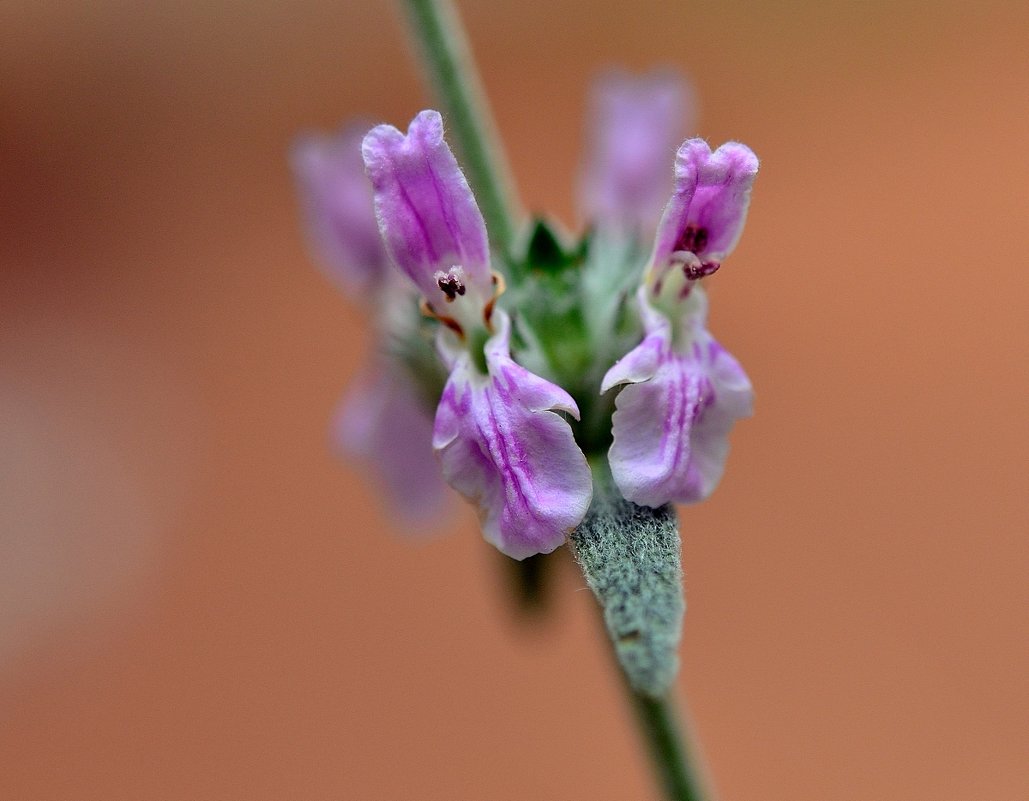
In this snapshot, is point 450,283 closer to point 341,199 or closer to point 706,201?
point 706,201

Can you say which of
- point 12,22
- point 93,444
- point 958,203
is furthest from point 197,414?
point 958,203

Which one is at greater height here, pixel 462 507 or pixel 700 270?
pixel 700 270

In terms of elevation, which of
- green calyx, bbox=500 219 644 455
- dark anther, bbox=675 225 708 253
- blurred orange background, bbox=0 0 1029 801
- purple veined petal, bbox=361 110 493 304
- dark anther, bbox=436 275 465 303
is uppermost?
purple veined petal, bbox=361 110 493 304

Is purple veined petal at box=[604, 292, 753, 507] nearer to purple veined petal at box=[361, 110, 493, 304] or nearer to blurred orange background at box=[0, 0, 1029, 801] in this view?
purple veined petal at box=[361, 110, 493, 304]

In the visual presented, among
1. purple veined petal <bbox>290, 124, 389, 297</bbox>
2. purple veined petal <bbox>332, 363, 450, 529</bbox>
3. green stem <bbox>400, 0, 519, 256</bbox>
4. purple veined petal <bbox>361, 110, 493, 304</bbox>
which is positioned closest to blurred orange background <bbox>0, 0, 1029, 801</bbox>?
purple veined petal <bbox>332, 363, 450, 529</bbox>

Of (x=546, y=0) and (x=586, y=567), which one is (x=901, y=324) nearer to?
(x=546, y=0)

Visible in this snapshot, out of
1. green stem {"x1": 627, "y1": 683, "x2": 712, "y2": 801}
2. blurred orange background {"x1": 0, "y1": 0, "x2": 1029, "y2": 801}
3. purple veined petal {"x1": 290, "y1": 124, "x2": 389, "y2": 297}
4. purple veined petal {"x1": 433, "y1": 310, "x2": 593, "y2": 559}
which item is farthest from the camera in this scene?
blurred orange background {"x1": 0, "y1": 0, "x2": 1029, "y2": 801}

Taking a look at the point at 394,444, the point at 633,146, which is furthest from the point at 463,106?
the point at 394,444

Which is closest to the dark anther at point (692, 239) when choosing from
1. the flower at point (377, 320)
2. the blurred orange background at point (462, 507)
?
the flower at point (377, 320)
